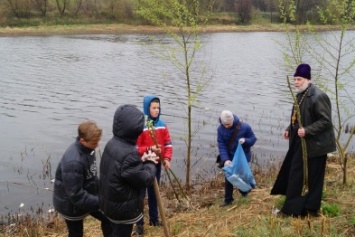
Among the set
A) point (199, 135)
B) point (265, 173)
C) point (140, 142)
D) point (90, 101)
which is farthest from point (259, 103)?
point (140, 142)

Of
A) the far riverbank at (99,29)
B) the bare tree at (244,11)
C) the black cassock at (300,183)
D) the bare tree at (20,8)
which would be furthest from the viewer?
the bare tree at (244,11)

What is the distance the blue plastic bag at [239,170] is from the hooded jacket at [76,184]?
2536mm

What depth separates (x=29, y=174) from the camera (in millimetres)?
10133

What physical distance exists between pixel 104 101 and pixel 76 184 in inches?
546

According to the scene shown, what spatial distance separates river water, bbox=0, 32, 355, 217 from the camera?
35.1 feet

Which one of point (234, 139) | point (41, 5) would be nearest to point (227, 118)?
point (234, 139)

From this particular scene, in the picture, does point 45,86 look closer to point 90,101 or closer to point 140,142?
point 90,101

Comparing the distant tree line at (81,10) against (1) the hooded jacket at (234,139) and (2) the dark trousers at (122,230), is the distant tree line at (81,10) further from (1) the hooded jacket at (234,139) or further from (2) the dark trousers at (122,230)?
(2) the dark trousers at (122,230)

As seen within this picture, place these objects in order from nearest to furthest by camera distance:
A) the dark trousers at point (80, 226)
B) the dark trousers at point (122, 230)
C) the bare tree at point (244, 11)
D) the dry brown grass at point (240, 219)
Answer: the dark trousers at point (122, 230) → the dark trousers at point (80, 226) → the dry brown grass at point (240, 219) → the bare tree at point (244, 11)

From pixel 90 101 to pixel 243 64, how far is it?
1348 centimetres

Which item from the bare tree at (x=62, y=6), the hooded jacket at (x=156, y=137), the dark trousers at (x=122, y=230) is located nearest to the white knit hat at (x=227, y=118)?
the hooded jacket at (x=156, y=137)

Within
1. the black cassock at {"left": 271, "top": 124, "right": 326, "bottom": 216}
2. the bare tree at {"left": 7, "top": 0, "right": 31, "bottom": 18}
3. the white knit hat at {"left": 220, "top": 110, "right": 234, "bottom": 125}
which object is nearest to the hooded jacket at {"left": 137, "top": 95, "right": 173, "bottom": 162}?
the white knit hat at {"left": 220, "top": 110, "right": 234, "bottom": 125}

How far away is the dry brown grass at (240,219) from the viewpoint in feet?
16.1

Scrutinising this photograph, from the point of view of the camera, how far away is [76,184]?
14.2ft
